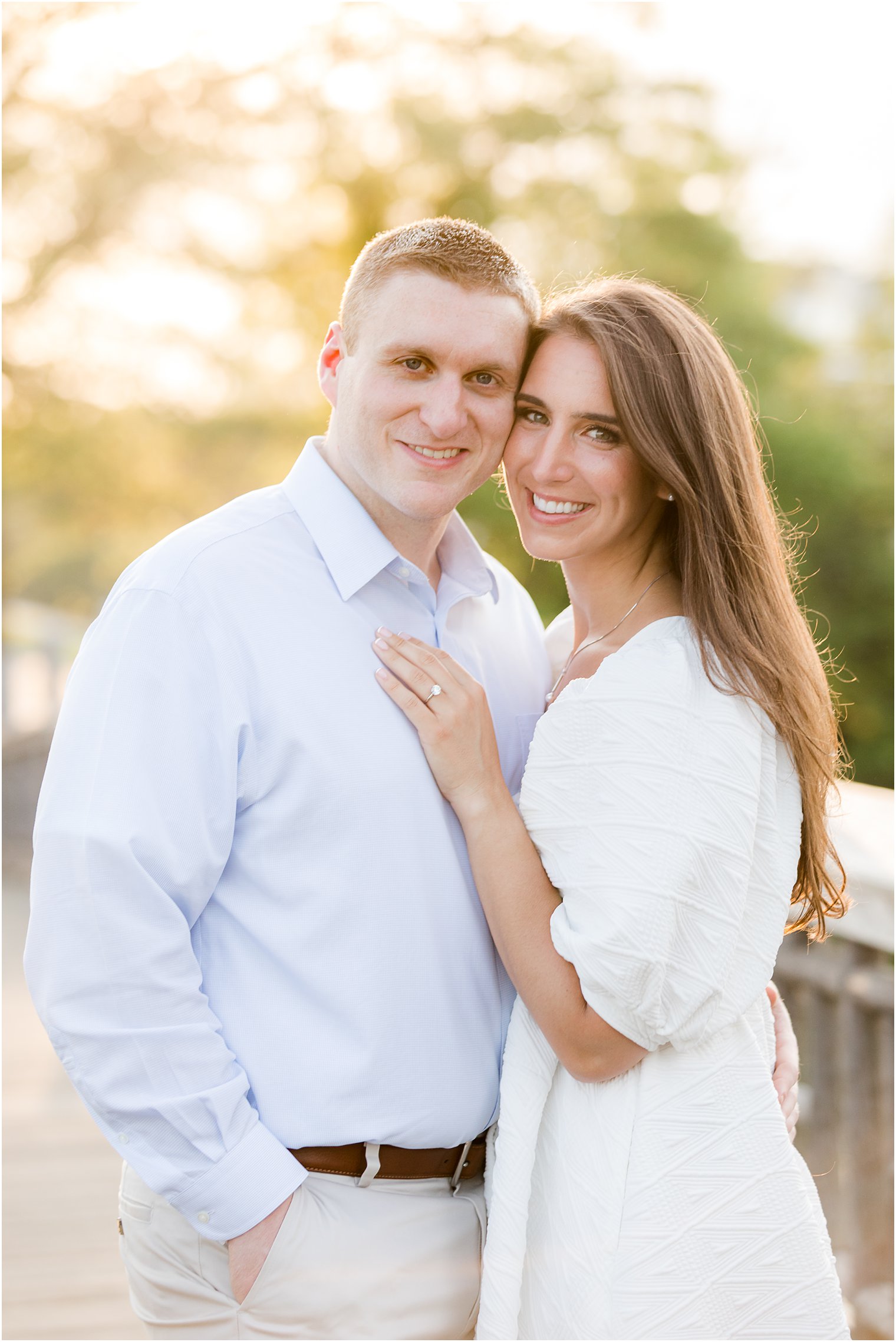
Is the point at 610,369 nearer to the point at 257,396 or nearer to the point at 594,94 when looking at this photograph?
the point at 594,94

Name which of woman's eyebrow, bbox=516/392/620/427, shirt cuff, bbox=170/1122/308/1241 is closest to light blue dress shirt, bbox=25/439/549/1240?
shirt cuff, bbox=170/1122/308/1241

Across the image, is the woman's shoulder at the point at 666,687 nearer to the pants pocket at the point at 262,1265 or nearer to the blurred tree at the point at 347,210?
the pants pocket at the point at 262,1265

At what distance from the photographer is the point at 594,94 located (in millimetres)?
10062

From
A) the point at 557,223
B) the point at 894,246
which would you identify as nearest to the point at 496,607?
the point at 557,223

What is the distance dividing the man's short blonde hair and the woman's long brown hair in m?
0.13

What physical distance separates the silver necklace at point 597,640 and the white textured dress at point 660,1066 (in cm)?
20

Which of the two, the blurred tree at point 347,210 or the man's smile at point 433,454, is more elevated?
the blurred tree at point 347,210

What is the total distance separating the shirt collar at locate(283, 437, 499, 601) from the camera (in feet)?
6.23

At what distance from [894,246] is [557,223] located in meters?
2.95

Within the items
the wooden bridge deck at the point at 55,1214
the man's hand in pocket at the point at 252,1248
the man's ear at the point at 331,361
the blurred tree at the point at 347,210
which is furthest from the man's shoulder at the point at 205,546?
the blurred tree at the point at 347,210

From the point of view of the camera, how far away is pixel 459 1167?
1826 mm

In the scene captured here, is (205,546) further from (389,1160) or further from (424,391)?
(389,1160)

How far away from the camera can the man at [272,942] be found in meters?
1.63

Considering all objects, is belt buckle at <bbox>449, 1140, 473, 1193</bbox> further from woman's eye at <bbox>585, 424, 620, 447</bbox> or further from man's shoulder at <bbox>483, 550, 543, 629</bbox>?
woman's eye at <bbox>585, 424, 620, 447</bbox>
